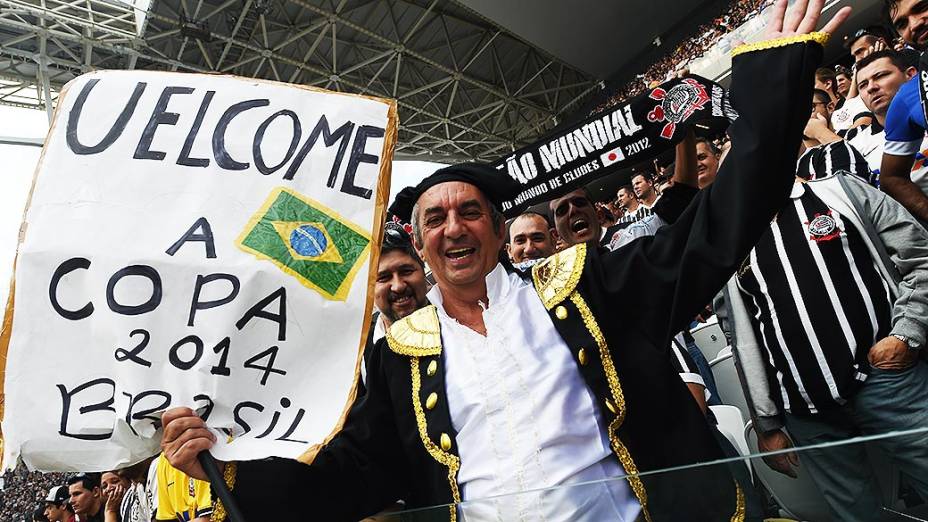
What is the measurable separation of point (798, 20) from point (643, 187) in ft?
13.9

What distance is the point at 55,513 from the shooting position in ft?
21.4

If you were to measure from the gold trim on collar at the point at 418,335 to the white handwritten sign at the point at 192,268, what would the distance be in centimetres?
26

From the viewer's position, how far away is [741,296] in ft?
7.80

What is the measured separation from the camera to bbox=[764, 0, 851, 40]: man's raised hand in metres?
1.32

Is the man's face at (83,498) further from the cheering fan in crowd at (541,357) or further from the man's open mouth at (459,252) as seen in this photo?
the man's open mouth at (459,252)

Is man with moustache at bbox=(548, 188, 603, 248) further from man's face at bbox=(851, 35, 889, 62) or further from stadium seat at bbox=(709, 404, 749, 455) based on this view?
man's face at bbox=(851, 35, 889, 62)

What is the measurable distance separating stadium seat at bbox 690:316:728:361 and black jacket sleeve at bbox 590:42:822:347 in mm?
2478

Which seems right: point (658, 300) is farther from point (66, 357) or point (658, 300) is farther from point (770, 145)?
point (66, 357)

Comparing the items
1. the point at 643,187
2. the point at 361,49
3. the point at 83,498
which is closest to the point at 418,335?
the point at 643,187

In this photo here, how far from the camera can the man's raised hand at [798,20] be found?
4.33 feet

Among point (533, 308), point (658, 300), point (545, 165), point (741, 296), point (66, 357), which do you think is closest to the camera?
point (66, 357)

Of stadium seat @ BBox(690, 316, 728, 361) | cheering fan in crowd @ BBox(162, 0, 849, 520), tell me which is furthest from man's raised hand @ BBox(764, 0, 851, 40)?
stadium seat @ BBox(690, 316, 728, 361)

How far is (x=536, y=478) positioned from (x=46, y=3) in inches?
542

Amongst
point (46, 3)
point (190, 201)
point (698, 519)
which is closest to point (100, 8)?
point (46, 3)
